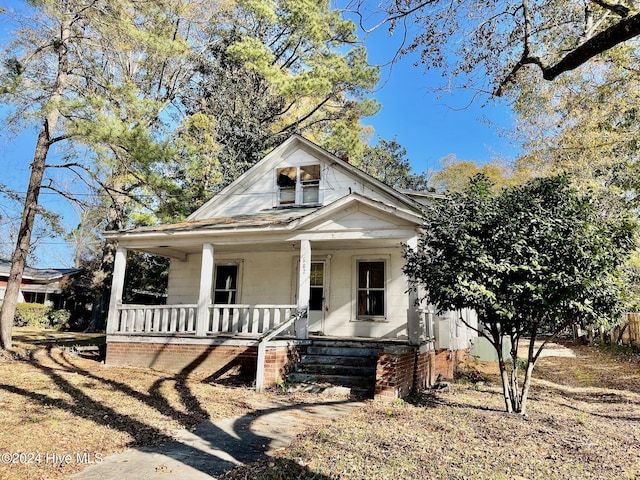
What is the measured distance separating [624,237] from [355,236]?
5.29 metres

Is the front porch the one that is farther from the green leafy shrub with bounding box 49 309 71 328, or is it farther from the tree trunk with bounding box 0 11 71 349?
the green leafy shrub with bounding box 49 309 71 328

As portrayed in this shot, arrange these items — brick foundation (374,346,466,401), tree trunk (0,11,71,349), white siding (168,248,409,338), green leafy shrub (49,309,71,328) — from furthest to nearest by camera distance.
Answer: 1. green leafy shrub (49,309,71,328)
2. tree trunk (0,11,71,349)
3. white siding (168,248,409,338)
4. brick foundation (374,346,466,401)

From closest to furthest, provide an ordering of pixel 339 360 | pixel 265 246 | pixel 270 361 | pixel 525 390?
pixel 525 390 → pixel 270 361 → pixel 339 360 → pixel 265 246

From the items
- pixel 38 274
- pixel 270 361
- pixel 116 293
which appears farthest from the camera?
pixel 38 274

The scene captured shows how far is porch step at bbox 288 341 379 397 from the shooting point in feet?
28.9

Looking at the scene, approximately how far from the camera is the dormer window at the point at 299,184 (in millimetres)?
13883

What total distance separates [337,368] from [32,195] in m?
10.5

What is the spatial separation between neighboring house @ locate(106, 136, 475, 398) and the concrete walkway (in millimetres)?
1905

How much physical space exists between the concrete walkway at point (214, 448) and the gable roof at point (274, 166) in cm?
760

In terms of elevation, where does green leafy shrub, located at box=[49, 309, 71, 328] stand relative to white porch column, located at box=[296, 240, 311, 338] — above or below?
below

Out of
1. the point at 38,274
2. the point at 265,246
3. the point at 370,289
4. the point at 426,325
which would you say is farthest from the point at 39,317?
the point at 426,325

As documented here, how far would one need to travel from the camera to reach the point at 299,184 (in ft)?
46.1

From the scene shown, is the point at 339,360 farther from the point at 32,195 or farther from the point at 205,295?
the point at 32,195

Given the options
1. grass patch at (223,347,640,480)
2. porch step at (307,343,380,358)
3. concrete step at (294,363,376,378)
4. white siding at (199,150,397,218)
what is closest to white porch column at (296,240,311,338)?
porch step at (307,343,380,358)
